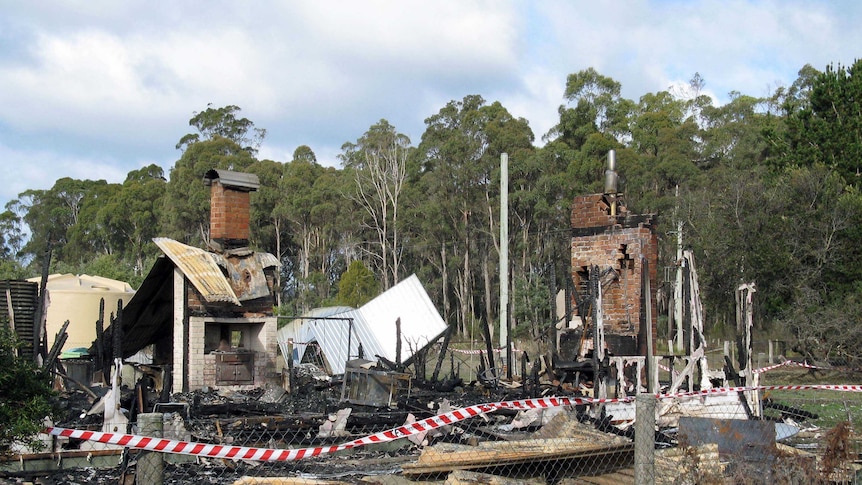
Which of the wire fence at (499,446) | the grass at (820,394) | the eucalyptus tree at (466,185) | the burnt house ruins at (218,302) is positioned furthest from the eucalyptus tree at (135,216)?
the wire fence at (499,446)

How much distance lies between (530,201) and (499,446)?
4037cm

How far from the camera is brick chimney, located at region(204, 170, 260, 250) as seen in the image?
20.0 metres

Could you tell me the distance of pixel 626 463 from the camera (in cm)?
775

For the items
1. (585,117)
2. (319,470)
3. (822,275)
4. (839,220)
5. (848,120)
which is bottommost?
(319,470)

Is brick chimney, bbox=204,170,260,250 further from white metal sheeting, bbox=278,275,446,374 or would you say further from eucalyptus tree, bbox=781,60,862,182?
eucalyptus tree, bbox=781,60,862,182

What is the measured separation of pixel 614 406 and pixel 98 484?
6.60 metres

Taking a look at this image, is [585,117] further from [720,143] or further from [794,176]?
[794,176]

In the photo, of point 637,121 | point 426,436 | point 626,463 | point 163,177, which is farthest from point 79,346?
point 163,177

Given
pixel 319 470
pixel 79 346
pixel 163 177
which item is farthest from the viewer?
pixel 163 177

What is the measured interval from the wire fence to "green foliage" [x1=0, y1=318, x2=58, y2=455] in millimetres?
217

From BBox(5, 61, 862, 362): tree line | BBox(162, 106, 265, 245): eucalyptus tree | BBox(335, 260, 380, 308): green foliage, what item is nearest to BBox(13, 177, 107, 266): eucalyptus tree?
BBox(5, 61, 862, 362): tree line

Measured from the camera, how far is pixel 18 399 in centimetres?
621

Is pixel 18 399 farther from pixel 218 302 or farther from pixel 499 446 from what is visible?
pixel 218 302

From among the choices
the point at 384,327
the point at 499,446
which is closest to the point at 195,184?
the point at 384,327
